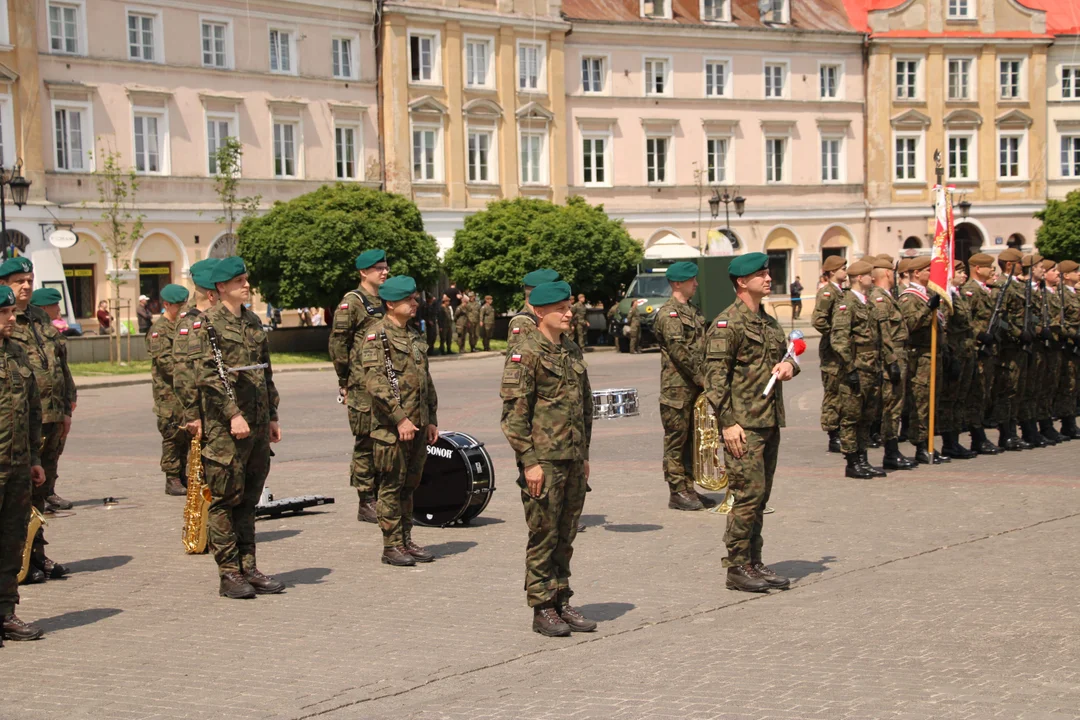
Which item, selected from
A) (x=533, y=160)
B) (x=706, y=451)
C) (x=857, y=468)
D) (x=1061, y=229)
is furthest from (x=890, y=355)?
(x=1061, y=229)

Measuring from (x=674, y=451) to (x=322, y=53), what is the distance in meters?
38.1

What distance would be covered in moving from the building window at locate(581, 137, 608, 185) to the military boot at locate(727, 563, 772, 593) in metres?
46.5

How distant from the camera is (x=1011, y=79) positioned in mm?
60281

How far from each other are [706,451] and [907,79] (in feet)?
164

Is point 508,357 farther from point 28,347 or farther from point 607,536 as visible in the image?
point 28,347

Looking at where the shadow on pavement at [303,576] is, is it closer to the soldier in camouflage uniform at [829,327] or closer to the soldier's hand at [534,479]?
the soldier's hand at [534,479]

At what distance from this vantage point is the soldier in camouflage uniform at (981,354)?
16062mm

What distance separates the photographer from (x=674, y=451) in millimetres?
12617

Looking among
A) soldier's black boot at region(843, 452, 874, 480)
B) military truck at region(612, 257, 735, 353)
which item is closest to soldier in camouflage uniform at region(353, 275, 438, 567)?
soldier's black boot at region(843, 452, 874, 480)

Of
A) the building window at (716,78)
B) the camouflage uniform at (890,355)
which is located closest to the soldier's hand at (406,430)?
the camouflage uniform at (890,355)

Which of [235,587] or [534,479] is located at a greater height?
[534,479]

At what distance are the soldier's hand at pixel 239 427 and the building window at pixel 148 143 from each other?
36.7 metres

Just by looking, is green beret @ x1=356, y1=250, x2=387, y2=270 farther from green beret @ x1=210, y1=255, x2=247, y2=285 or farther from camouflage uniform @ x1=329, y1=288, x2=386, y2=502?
green beret @ x1=210, y1=255, x2=247, y2=285

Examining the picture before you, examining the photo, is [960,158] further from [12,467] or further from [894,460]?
[12,467]
